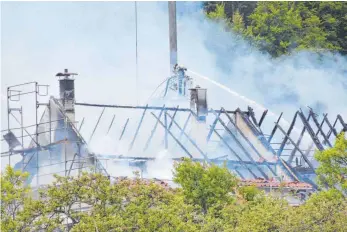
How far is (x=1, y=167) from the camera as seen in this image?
30.9 meters

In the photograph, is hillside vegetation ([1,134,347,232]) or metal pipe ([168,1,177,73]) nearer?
hillside vegetation ([1,134,347,232])

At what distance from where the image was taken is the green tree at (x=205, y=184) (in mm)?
27844

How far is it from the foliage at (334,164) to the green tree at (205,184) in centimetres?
296

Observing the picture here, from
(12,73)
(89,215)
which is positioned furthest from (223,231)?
(12,73)

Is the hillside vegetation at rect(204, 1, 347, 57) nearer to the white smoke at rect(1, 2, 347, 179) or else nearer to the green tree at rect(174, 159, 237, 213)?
the white smoke at rect(1, 2, 347, 179)

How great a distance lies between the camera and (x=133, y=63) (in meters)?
50.1

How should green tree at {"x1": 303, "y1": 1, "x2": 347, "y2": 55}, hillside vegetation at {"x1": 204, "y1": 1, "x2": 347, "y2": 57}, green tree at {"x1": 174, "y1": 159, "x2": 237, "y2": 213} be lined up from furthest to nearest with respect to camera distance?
green tree at {"x1": 303, "y1": 1, "x2": 347, "y2": 55} < hillside vegetation at {"x1": 204, "y1": 1, "x2": 347, "y2": 57} < green tree at {"x1": 174, "y1": 159, "x2": 237, "y2": 213}

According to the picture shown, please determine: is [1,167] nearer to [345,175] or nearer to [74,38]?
[345,175]

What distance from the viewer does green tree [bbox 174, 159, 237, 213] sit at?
91.4 ft

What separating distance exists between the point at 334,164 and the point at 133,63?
69.7 ft

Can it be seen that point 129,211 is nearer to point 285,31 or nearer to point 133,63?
point 133,63

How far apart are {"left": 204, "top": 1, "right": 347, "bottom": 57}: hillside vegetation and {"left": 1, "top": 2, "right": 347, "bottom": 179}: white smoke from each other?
48.2 inches

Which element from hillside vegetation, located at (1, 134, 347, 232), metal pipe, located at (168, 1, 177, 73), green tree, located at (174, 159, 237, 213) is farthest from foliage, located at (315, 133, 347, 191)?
metal pipe, located at (168, 1, 177, 73)

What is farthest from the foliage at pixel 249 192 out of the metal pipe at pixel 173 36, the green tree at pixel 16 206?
the metal pipe at pixel 173 36
